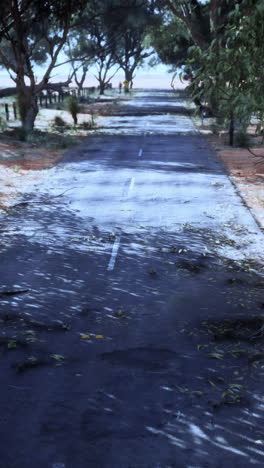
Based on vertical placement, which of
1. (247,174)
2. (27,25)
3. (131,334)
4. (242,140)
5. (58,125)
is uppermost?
(27,25)

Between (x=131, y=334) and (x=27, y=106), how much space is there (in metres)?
27.6

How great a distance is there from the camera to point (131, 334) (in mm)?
8008

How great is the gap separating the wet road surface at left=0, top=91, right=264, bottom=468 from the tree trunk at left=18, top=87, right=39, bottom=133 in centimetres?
1789

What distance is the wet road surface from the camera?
551 cm

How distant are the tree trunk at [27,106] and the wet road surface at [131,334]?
1789cm

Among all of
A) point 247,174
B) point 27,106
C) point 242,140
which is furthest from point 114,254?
point 27,106

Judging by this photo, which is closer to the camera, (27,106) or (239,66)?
(239,66)

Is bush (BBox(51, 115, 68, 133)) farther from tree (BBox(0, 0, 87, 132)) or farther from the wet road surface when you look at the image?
the wet road surface

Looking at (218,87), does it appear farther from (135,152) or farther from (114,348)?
(135,152)

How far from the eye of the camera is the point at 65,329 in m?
8.15

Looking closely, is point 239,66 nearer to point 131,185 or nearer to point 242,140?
point 131,185

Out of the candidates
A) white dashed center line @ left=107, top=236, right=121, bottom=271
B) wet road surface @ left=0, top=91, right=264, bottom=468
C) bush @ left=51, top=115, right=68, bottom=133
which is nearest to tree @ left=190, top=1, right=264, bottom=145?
wet road surface @ left=0, top=91, right=264, bottom=468

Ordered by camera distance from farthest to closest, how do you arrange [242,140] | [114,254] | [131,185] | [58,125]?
[58,125]
[242,140]
[131,185]
[114,254]

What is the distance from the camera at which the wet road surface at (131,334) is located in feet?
18.1
